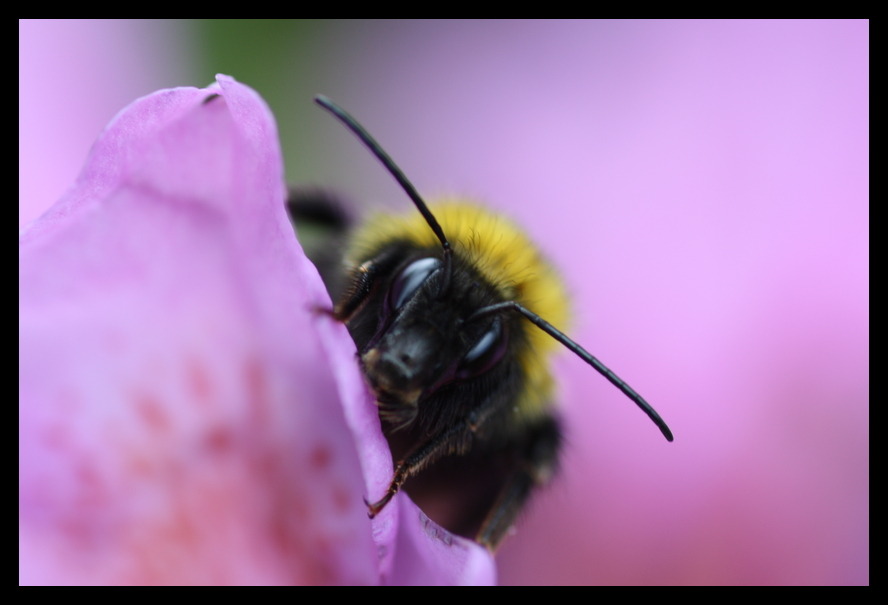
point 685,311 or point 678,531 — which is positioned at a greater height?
point 685,311

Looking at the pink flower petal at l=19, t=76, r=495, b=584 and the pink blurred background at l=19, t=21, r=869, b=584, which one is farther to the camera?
the pink blurred background at l=19, t=21, r=869, b=584

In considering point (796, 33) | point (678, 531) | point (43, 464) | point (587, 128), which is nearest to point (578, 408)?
point (678, 531)

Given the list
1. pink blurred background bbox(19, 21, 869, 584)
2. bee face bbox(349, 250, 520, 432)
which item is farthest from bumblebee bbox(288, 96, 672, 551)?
pink blurred background bbox(19, 21, 869, 584)

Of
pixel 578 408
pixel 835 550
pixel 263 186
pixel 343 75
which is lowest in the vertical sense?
pixel 835 550

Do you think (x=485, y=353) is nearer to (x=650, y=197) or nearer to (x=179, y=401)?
(x=179, y=401)

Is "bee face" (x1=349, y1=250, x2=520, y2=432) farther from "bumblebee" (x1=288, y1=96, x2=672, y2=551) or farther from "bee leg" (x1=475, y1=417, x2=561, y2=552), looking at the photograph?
"bee leg" (x1=475, y1=417, x2=561, y2=552)
